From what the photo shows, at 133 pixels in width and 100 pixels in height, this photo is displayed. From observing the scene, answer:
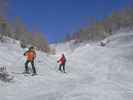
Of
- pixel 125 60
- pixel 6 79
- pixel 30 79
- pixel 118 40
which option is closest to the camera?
pixel 6 79

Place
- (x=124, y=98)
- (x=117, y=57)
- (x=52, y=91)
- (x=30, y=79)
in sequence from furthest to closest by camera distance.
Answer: (x=117, y=57)
(x=30, y=79)
(x=52, y=91)
(x=124, y=98)

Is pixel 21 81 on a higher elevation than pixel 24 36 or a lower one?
lower

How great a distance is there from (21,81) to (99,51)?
32.7 metres

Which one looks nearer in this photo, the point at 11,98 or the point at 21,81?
the point at 11,98

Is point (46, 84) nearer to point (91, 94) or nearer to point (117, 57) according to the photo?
point (91, 94)

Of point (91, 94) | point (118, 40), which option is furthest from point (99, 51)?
point (91, 94)

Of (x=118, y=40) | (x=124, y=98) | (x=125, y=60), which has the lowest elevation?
(x=124, y=98)

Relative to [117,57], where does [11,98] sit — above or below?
below

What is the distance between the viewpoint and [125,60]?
34.2 metres

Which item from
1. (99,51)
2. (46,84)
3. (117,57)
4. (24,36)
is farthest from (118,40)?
(46,84)

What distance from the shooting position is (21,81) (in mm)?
16125

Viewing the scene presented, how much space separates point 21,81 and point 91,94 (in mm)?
5112

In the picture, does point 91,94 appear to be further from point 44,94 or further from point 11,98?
point 11,98

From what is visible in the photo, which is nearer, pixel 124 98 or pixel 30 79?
pixel 124 98
